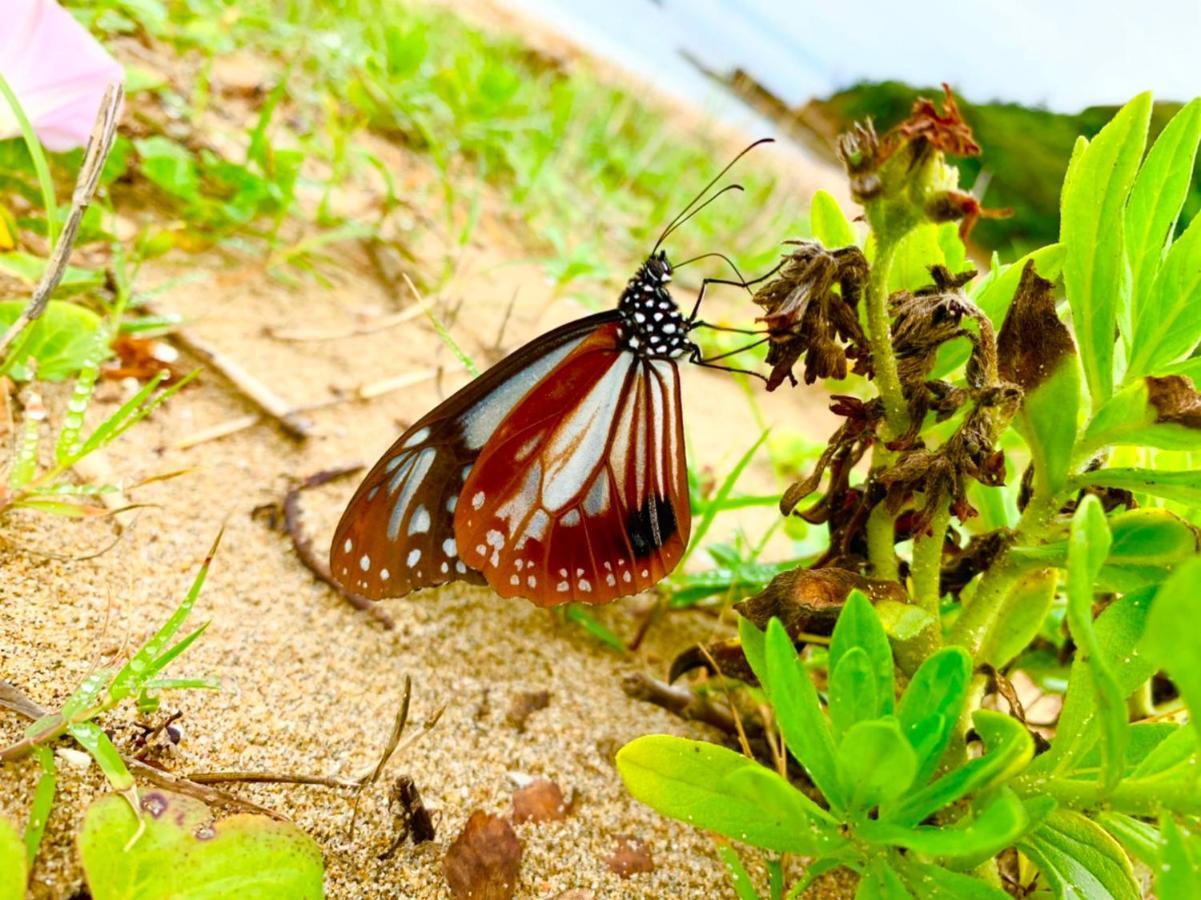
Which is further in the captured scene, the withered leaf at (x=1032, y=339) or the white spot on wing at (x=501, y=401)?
the white spot on wing at (x=501, y=401)

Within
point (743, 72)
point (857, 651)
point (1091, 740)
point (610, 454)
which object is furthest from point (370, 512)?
point (743, 72)

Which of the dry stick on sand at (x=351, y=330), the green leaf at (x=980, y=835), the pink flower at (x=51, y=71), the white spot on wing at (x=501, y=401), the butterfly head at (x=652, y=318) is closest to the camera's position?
the green leaf at (x=980, y=835)

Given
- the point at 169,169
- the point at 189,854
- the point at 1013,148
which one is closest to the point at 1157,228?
the point at 189,854

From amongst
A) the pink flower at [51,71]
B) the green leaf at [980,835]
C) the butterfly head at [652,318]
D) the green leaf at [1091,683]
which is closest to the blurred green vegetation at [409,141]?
the butterfly head at [652,318]

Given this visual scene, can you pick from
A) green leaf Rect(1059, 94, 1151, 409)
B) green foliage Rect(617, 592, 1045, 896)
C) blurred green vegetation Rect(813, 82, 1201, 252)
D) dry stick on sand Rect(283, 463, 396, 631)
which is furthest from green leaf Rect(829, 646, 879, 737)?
blurred green vegetation Rect(813, 82, 1201, 252)

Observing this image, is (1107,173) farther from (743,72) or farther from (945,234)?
(743,72)

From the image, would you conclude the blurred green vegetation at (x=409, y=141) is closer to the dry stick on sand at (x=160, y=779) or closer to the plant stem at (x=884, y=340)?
the plant stem at (x=884, y=340)
